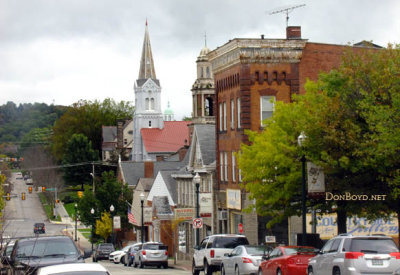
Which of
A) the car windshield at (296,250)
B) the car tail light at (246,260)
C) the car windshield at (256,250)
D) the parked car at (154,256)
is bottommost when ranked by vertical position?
the parked car at (154,256)

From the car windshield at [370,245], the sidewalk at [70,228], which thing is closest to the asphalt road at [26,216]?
the sidewalk at [70,228]

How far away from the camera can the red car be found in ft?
77.9

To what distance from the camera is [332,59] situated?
48.4 meters

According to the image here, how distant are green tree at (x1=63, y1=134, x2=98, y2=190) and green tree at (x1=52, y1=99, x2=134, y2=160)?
1246 cm

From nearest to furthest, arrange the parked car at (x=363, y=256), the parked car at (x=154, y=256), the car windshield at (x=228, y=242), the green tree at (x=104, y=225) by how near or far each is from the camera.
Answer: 1. the parked car at (x=363, y=256)
2. the car windshield at (x=228, y=242)
3. the parked car at (x=154, y=256)
4. the green tree at (x=104, y=225)

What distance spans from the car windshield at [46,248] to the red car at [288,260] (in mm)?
6674

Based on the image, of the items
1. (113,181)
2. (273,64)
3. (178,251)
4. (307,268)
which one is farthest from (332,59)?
(113,181)

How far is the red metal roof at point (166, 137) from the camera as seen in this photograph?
12075cm

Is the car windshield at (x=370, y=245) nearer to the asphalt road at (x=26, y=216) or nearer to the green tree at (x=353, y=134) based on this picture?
the green tree at (x=353, y=134)

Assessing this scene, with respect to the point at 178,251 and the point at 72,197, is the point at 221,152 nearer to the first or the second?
the point at 178,251

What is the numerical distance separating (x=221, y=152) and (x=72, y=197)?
7807cm

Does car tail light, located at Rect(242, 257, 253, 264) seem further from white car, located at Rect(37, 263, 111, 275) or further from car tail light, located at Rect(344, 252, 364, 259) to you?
white car, located at Rect(37, 263, 111, 275)

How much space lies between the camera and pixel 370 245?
2044cm

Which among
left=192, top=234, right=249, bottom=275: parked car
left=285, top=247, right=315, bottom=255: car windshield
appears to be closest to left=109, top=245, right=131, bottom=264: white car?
left=192, top=234, right=249, bottom=275: parked car
